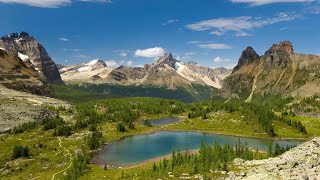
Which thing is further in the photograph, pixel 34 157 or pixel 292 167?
pixel 34 157

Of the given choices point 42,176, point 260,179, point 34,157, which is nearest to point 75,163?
point 42,176

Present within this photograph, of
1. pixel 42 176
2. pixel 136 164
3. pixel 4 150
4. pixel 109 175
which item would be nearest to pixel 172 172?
pixel 109 175

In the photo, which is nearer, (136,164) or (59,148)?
(136,164)

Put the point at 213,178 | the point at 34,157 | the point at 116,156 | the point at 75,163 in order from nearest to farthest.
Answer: the point at 213,178
the point at 75,163
the point at 34,157
the point at 116,156

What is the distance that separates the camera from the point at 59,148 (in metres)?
190

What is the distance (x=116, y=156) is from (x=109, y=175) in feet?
132

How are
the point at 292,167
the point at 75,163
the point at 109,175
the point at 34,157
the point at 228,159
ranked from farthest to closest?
the point at 34,157
the point at 75,163
the point at 109,175
the point at 228,159
the point at 292,167

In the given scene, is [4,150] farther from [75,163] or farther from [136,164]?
[136,164]

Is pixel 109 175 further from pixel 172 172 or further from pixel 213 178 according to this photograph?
pixel 213 178

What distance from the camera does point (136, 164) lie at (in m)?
167

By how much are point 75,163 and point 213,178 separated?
7350cm

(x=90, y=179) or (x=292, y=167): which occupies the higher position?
(x=292, y=167)

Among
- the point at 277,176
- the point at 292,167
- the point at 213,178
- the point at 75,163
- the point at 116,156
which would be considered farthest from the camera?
the point at 116,156

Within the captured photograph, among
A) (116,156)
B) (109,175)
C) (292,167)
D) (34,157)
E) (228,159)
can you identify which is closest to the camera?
(292,167)
